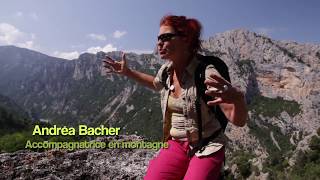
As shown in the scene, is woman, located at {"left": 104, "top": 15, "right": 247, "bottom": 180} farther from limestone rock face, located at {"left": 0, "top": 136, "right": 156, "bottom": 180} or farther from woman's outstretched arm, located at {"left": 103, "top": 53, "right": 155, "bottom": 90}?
limestone rock face, located at {"left": 0, "top": 136, "right": 156, "bottom": 180}

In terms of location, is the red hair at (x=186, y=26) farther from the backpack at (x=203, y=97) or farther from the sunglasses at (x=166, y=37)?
the backpack at (x=203, y=97)

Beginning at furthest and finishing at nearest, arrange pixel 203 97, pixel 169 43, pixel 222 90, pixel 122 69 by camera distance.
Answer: pixel 122 69 → pixel 169 43 → pixel 203 97 → pixel 222 90

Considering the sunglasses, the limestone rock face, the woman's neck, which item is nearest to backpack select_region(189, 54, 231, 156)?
the woman's neck

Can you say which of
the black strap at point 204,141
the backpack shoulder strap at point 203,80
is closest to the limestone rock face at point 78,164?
the black strap at point 204,141

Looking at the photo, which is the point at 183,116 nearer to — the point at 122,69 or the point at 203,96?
the point at 203,96

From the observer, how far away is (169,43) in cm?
398

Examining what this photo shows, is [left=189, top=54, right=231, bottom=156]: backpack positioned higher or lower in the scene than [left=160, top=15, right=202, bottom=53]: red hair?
lower

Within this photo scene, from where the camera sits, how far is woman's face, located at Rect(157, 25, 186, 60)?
156 inches

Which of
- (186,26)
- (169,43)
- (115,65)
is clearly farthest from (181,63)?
(115,65)

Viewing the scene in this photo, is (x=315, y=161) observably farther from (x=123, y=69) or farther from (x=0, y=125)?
(x=0, y=125)

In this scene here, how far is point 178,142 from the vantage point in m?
4.15

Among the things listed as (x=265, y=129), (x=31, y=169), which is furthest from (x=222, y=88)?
(x=265, y=129)

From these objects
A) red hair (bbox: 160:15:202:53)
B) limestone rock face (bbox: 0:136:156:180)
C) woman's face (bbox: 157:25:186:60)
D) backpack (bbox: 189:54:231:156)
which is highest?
red hair (bbox: 160:15:202:53)

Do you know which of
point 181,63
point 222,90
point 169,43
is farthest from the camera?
point 181,63
